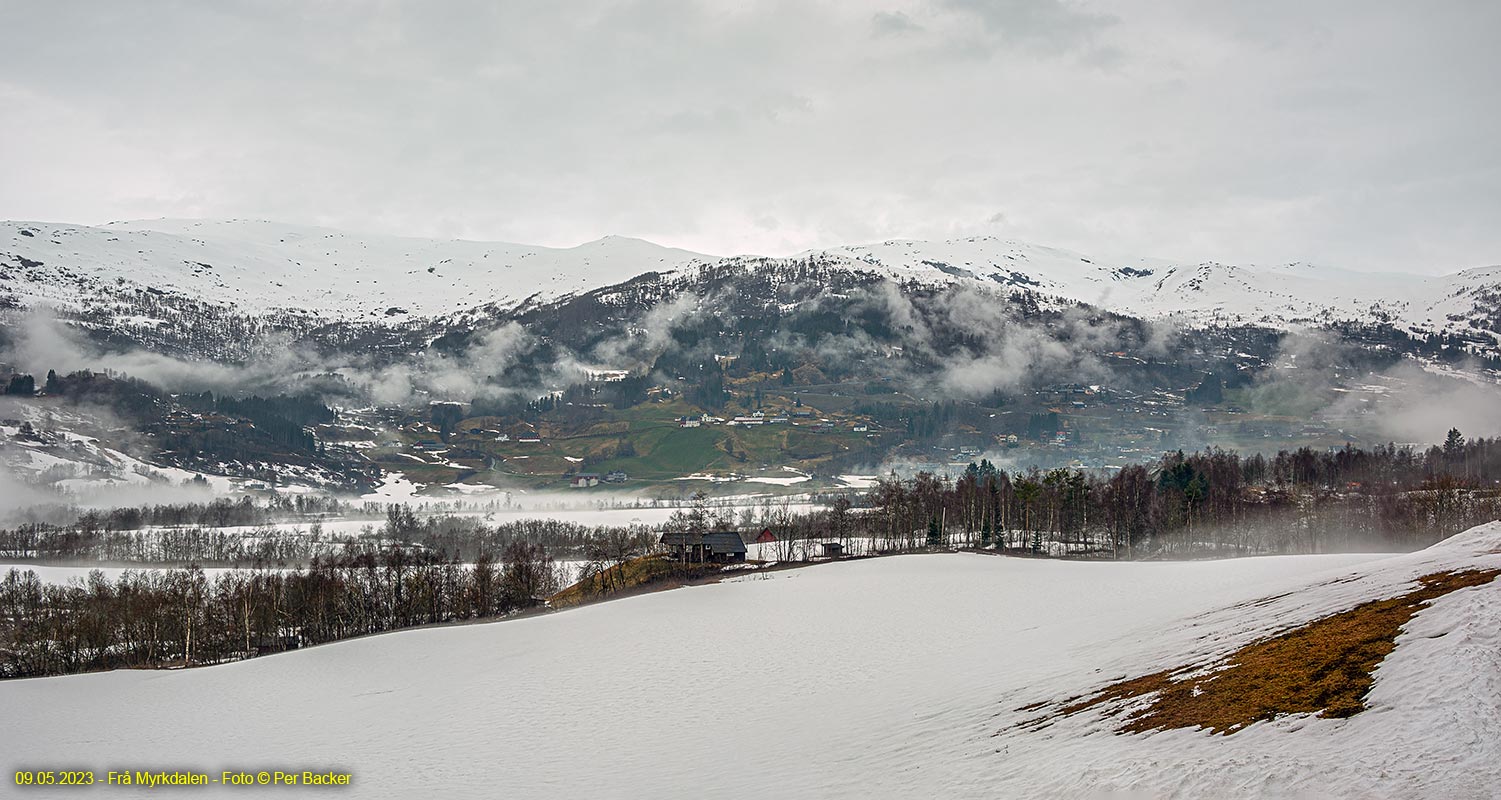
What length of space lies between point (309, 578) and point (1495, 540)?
92.1 meters

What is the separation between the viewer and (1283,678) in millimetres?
21219

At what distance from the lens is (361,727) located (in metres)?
37.8

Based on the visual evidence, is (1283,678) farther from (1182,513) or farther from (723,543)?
(1182,513)

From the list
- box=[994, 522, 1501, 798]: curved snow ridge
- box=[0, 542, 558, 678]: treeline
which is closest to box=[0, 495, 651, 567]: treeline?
box=[0, 542, 558, 678]: treeline

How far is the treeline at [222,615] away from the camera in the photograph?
7250cm

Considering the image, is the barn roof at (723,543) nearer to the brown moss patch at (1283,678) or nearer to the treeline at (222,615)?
the treeline at (222,615)

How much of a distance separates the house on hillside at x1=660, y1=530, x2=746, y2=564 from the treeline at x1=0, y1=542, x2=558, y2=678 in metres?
23.3

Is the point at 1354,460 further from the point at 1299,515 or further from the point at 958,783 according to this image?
the point at 958,783

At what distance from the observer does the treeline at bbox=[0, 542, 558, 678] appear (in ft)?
238

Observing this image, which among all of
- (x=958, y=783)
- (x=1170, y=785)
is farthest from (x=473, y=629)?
(x=1170, y=785)

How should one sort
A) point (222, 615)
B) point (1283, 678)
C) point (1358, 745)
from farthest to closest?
1. point (222, 615)
2. point (1283, 678)
3. point (1358, 745)

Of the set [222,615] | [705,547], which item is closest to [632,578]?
[705,547]

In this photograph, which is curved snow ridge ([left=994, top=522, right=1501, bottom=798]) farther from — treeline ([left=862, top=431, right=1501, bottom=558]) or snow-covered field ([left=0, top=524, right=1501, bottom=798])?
treeline ([left=862, top=431, right=1501, bottom=558])

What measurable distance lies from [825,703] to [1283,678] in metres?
18.4
